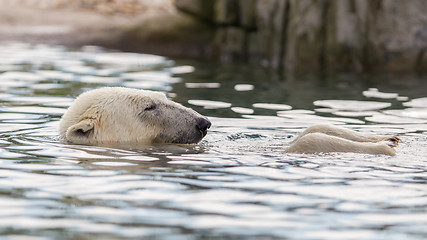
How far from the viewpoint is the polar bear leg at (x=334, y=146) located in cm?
600

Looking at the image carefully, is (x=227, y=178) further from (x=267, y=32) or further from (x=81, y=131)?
(x=267, y=32)

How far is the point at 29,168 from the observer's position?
552 centimetres

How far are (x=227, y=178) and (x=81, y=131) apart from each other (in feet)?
5.93

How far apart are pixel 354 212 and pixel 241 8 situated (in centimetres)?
1077

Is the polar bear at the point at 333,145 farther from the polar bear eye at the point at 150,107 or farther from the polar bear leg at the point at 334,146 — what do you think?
the polar bear eye at the point at 150,107

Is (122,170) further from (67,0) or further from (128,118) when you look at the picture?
(67,0)

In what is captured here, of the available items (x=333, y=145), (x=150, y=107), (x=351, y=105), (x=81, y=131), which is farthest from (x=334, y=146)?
(x=351, y=105)

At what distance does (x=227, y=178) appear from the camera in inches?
202

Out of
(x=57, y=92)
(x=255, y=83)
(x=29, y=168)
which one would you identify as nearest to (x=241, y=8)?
(x=255, y=83)

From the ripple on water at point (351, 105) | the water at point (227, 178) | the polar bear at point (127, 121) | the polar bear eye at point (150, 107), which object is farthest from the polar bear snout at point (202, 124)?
the ripple on water at point (351, 105)

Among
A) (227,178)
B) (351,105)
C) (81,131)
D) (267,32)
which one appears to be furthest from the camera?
(267,32)

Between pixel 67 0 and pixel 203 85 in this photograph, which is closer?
pixel 203 85

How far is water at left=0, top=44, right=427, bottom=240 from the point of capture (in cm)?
397

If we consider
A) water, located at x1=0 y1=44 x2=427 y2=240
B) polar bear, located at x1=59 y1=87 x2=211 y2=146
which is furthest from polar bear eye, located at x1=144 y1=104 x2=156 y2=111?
water, located at x1=0 y1=44 x2=427 y2=240
